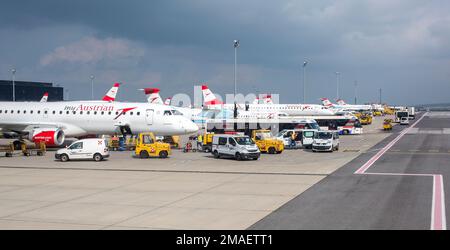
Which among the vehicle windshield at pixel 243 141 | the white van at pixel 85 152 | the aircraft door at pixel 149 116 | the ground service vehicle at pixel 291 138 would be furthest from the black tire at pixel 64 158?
the ground service vehicle at pixel 291 138

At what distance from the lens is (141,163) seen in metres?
36.5

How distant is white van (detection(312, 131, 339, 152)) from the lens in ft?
149

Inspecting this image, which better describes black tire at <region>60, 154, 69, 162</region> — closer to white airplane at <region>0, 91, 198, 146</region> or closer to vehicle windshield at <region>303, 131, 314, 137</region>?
white airplane at <region>0, 91, 198, 146</region>

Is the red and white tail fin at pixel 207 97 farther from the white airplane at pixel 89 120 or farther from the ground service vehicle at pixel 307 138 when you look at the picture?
the ground service vehicle at pixel 307 138

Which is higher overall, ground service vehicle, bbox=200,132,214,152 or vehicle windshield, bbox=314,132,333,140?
vehicle windshield, bbox=314,132,333,140

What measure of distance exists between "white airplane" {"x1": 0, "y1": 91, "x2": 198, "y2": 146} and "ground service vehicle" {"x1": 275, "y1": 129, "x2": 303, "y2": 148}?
1202 cm

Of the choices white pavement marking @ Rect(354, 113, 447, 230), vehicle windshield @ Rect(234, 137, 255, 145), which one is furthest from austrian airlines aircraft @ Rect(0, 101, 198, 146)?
white pavement marking @ Rect(354, 113, 447, 230)

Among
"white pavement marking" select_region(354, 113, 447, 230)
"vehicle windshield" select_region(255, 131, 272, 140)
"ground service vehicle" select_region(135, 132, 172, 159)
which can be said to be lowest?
"white pavement marking" select_region(354, 113, 447, 230)

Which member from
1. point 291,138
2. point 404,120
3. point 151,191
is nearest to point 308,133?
point 291,138

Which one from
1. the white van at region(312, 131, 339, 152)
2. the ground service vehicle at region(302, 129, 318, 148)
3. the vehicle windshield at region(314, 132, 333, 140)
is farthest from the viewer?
the ground service vehicle at region(302, 129, 318, 148)

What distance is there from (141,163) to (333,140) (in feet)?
65.9

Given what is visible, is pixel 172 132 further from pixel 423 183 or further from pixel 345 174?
pixel 423 183
